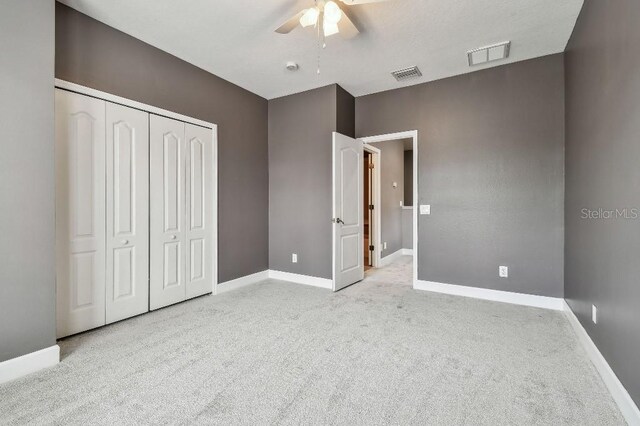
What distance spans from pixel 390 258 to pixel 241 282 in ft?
10.4

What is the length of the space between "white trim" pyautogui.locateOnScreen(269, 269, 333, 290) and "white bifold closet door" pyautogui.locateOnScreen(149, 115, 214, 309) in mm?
1074

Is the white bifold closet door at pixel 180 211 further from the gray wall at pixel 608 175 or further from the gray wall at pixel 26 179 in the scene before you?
the gray wall at pixel 608 175

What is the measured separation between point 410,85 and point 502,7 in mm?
1592

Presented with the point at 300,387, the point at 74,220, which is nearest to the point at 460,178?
the point at 300,387

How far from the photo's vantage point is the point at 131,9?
252cm

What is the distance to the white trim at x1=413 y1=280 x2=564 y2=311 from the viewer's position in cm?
321

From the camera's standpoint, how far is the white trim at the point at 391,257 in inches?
223

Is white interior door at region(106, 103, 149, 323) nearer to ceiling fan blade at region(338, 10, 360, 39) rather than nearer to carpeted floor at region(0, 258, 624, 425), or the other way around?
carpeted floor at region(0, 258, 624, 425)

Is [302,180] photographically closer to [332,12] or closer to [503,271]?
[332,12]

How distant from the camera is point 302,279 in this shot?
432 cm

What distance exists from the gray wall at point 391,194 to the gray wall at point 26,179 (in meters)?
4.58

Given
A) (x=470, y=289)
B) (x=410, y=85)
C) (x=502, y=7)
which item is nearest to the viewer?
(x=502, y=7)

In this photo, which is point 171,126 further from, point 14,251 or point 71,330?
point 71,330

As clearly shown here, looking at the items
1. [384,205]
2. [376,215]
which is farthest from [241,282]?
[384,205]
